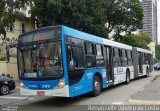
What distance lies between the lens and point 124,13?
4584 centimetres

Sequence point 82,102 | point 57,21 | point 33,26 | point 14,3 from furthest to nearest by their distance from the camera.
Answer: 1. point 33,26
2. point 57,21
3. point 14,3
4. point 82,102

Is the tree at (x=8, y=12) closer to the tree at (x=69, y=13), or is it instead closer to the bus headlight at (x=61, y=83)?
the bus headlight at (x=61, y=83)

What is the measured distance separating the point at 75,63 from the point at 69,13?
729 inches

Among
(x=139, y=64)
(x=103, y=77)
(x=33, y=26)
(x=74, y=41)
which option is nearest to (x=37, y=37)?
(x=74, y=41)

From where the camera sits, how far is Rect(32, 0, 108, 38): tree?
1146 inches

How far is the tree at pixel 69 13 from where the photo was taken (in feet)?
95.5

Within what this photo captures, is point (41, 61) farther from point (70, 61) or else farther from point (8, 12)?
point (8, 12)

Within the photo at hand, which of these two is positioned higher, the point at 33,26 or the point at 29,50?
the point at 33,26

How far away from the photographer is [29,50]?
1145cm

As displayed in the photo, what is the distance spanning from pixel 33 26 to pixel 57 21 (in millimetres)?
3865

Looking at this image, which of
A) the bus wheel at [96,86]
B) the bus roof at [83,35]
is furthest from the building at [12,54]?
the bus wheel at [96,86]

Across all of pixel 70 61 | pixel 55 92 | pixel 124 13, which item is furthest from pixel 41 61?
pixel 124 13

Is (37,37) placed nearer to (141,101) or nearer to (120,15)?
(141,101)

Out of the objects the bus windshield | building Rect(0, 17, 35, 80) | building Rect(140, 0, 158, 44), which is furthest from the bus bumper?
building Rect(140, 0, 158, 44)
